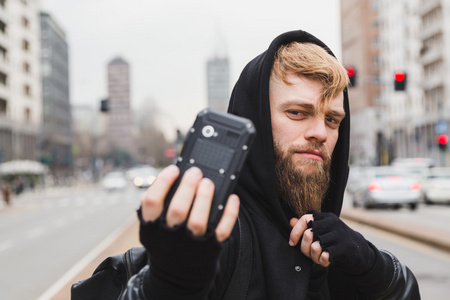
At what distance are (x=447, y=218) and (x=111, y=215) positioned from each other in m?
13.2

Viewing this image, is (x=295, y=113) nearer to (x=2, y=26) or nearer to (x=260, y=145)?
(x=260, y=145)

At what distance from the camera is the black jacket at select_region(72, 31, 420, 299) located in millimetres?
1725

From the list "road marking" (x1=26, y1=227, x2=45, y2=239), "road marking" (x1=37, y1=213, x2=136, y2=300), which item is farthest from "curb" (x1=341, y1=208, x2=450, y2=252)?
"road marking" (x1=26, y1=227, x2=45, y2=239)

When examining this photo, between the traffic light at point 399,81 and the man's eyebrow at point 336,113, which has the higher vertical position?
the traffic light at point 399,81

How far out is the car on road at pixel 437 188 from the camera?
2728 centimetres

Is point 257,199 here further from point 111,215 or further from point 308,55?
point 111,215

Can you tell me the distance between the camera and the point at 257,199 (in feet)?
6.18

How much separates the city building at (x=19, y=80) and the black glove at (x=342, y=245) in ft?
214

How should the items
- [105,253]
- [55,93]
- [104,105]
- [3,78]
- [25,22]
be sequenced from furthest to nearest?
[55,93]
[25,22]
[3,78]
[104,105]
[105,253]

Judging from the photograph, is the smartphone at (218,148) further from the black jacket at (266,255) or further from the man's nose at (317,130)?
the man's nose at (317,130)

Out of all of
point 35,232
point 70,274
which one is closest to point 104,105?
point 35,232

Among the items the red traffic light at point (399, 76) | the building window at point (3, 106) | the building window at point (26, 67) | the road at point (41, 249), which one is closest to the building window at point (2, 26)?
the building window at point (26, 67)

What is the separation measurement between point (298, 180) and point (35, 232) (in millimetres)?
19655

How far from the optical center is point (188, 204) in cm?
133
